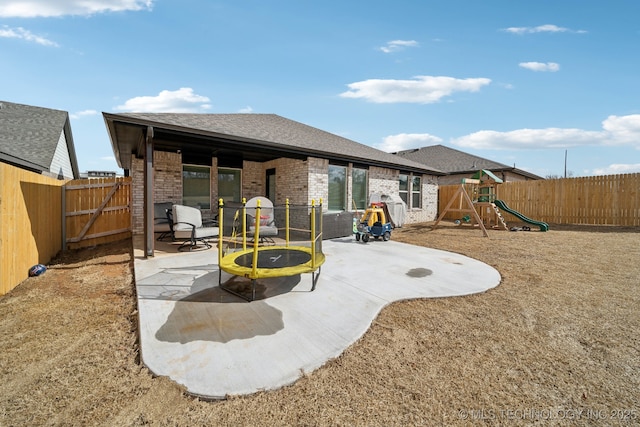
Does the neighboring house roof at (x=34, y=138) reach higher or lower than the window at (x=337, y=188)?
higher

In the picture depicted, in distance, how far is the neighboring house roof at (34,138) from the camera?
8.50m

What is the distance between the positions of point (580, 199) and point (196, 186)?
1786 cm

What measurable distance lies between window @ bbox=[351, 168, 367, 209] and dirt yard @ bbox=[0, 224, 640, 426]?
25.2 ft

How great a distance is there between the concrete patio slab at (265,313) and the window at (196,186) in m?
4.37

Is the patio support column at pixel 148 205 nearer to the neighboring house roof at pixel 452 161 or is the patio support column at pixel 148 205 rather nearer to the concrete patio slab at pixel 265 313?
the concrete patio slab at pixel 265 313

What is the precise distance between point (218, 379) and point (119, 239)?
29.1 feet

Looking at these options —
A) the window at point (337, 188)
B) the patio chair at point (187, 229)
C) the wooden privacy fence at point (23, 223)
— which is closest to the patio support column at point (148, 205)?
the patio chair at point (187, 229)

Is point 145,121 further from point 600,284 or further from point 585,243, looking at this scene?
point 585,243

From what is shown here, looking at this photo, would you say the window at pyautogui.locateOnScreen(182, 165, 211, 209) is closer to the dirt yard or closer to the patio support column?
the patio support column

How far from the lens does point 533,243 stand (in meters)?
8.30

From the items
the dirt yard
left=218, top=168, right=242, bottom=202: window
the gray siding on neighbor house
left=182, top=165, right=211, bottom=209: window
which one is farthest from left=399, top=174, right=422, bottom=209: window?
the gray siding on neighbor house

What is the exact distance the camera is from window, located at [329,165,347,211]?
10.6 metres

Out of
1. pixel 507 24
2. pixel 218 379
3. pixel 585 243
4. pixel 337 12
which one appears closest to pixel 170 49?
pixel 337 12

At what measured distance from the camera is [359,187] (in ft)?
38.0
